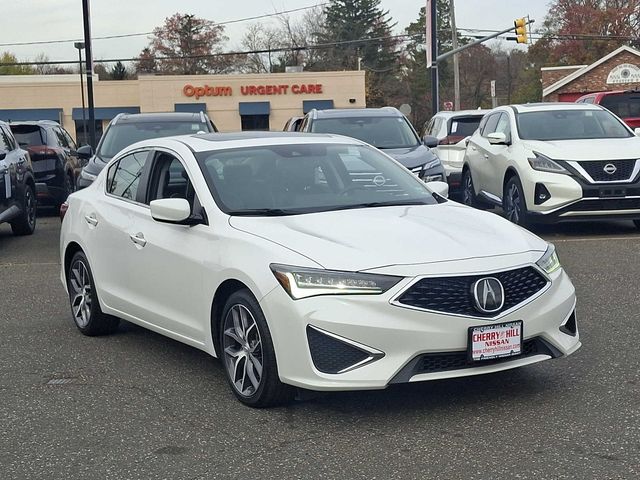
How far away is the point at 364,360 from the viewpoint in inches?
191

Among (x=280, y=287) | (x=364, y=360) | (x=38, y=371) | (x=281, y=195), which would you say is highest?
(x=281, y=195)

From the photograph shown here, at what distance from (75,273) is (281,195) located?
224 cm

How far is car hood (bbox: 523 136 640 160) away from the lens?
11617mm

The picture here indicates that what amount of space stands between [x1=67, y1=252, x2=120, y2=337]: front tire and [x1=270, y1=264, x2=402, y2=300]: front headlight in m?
2.62

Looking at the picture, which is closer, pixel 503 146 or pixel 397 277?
pixel 397 277

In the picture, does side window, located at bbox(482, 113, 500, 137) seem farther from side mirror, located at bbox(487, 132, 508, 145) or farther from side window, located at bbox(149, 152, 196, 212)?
side window, located at bbox(149, 152, 196, 212)

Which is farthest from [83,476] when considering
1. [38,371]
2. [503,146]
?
[503,146]

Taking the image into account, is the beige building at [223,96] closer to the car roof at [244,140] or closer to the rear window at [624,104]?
the rear window at [624,104]

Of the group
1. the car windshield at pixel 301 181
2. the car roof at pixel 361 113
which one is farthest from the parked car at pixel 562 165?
the car windshield at pixel 301 181

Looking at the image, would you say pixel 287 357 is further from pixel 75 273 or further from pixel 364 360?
pixel 75 273

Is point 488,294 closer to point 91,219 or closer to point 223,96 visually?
point 91,219

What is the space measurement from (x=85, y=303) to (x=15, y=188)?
20.6 ft

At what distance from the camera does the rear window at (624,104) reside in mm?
20781

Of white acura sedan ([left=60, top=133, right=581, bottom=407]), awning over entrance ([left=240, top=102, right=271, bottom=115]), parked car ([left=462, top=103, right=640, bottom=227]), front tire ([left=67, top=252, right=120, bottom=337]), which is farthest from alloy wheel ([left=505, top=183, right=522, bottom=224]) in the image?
awning over entrance ([left=240, top=102, right=271, bottom=115])
